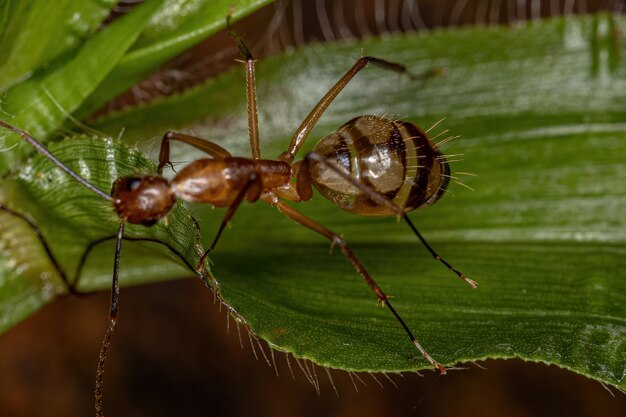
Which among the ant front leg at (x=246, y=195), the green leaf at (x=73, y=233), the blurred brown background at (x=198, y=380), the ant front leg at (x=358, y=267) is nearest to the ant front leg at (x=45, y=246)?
the green leaf at (x=73, y=233)

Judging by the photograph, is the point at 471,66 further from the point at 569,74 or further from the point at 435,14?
the point at 435,14

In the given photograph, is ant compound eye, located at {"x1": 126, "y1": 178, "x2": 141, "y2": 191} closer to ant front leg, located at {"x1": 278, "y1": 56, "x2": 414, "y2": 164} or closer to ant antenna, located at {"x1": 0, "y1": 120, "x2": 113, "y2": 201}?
ant antenna, located at {"x1": 0, "y1": 120, "x2": 113, "y2": 201}

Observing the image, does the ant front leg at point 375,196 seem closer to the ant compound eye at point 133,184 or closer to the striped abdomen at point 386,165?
the striped abdomen at point 386,165

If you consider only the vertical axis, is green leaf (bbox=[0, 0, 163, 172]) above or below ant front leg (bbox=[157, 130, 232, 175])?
above

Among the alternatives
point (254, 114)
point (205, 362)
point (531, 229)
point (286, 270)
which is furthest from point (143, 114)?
point (205, 362)

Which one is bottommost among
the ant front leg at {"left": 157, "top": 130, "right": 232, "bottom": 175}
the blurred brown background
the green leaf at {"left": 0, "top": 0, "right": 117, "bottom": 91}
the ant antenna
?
the blurred brown background

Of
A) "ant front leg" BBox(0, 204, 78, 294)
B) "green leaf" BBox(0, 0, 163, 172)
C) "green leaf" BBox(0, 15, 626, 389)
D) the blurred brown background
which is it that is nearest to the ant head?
"green leaf" BBox(0, 15, 626, 389)
